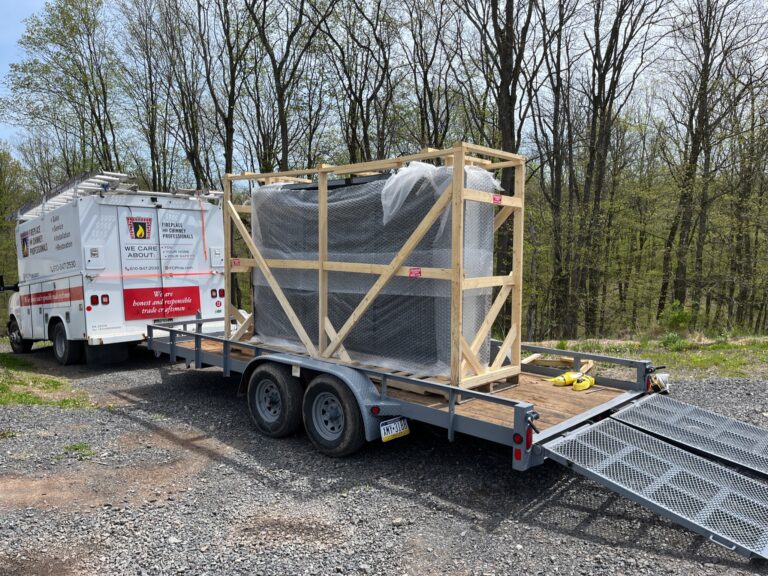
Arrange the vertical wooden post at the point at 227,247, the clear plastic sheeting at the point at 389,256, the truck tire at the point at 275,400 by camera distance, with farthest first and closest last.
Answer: the vertical wooden post at the point at 227,247 → the truck tire at the point at 275,400 → the clear plastic sheeting at the point at 389,256

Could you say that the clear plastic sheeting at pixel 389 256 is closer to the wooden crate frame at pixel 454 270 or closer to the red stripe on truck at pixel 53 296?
the wooden crate frame at pixel 454 270

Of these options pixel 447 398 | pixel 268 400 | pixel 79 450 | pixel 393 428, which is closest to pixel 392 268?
pixel 447 398

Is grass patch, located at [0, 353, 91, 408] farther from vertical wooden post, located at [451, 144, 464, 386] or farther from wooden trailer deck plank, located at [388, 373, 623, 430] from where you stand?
vertical wooden post, located at [451, 144, 464, 386]

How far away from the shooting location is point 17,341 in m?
12.1

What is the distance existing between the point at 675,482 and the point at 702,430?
106 centimetres

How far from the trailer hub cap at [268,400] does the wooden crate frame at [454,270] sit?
577mm

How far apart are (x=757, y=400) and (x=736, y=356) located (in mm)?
3318

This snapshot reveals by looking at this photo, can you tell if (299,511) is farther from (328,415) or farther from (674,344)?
(674,344)

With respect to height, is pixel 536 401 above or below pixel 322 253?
below

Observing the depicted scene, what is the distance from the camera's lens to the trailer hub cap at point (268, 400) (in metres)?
5.89

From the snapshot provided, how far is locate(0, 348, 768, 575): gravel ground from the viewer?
11.3ft

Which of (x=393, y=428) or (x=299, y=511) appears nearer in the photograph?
(x=299, y=511)

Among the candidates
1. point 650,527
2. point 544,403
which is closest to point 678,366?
point 544,403

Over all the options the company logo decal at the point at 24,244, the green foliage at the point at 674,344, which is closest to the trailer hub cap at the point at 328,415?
the green foliage at the point at 674,344
